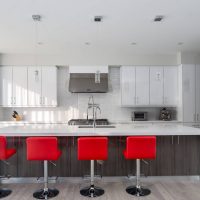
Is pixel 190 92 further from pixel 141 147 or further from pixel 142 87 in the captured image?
pixel 141 147

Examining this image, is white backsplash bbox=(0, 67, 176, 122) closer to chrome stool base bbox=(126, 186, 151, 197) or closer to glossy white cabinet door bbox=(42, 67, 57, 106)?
glossy white cabinet door bbox=(42, 67, 57, 106)

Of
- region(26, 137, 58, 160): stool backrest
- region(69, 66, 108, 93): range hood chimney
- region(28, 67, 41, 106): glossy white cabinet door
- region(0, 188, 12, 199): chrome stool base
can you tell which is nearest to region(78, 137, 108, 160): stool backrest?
region(26, 137, 58, 160): stool backrest

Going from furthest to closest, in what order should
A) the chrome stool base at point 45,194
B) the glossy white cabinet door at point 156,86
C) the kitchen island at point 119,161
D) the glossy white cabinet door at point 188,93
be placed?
the glossy white cabinet door at point 156,86 < the glossy white cabinet door at point 188,93 < the kitchen island at point 119,161 < the chrome stool base at point 45,194

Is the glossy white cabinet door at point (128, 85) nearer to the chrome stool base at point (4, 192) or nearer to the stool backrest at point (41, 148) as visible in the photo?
the stool backrest at point (41, 148)

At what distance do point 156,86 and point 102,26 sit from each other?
2599mm

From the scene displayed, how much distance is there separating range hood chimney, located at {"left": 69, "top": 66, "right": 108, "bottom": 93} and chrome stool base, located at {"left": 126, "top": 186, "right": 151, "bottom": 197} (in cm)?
279

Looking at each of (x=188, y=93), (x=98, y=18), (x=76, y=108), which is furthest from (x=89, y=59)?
(x=188, y=93)

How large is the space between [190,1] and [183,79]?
291 centimetres

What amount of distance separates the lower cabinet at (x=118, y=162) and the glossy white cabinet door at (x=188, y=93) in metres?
2.05

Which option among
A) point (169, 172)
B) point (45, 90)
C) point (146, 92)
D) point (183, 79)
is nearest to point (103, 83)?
point (146, 92)

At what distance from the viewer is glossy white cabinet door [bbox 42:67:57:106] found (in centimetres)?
538

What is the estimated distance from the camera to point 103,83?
542cm

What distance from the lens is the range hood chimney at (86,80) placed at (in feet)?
17.6

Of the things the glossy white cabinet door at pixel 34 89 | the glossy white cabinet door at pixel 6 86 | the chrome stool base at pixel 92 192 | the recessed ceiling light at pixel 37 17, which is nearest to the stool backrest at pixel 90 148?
the chrome stool base at pixel 92 192
